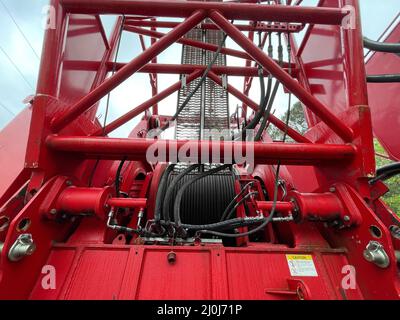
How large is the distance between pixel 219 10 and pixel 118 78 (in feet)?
3.24

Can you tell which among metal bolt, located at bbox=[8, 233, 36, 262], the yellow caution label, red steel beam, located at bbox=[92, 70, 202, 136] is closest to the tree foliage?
red steel beam, located at bbox=[92, 70, 202, 136]

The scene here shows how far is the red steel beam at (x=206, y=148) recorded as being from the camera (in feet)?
5.06

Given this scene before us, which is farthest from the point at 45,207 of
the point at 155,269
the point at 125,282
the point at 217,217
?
the point at 217,217

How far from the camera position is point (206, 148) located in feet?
5.11

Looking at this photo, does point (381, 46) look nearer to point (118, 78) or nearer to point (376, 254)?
point (376, 254)

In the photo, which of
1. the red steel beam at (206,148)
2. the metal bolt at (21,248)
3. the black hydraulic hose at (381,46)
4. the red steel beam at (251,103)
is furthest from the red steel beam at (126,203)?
the black hydraulic hose at (381,46)

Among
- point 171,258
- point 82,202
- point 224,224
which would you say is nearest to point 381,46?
point 224,224

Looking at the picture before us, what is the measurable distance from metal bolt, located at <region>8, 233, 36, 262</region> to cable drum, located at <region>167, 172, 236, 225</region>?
46.7 inches

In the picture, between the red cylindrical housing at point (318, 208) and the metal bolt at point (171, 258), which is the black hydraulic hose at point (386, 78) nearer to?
the red cylindrical housing at point (318, 208)

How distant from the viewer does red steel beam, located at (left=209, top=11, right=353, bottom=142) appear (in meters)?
1.64

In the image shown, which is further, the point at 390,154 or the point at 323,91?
the point at 390,154

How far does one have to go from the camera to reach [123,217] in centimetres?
205

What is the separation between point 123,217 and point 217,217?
0.91 metres
